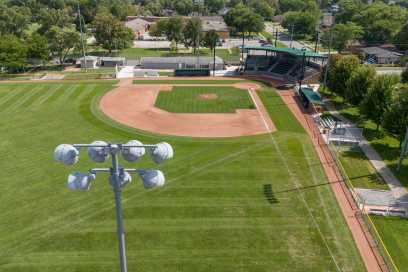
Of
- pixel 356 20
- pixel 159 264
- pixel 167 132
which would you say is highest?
pixel 356 20

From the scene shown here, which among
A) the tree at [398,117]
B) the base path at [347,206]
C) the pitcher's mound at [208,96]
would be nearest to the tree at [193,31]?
the pitcher's mound at [208,96]

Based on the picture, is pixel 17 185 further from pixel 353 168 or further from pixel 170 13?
pixel 170 13

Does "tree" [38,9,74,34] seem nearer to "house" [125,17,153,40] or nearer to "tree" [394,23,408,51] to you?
"house" [125,17,153,40]

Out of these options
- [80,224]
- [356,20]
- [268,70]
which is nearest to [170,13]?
[356,20]

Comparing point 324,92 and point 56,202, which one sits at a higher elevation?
point 324,92

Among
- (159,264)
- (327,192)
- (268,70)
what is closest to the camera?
(159,264)

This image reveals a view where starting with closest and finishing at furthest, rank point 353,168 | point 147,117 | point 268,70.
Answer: point 353,168 < point 147,117 < point 268,70

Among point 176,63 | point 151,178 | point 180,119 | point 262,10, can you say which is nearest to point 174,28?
point 176,63
